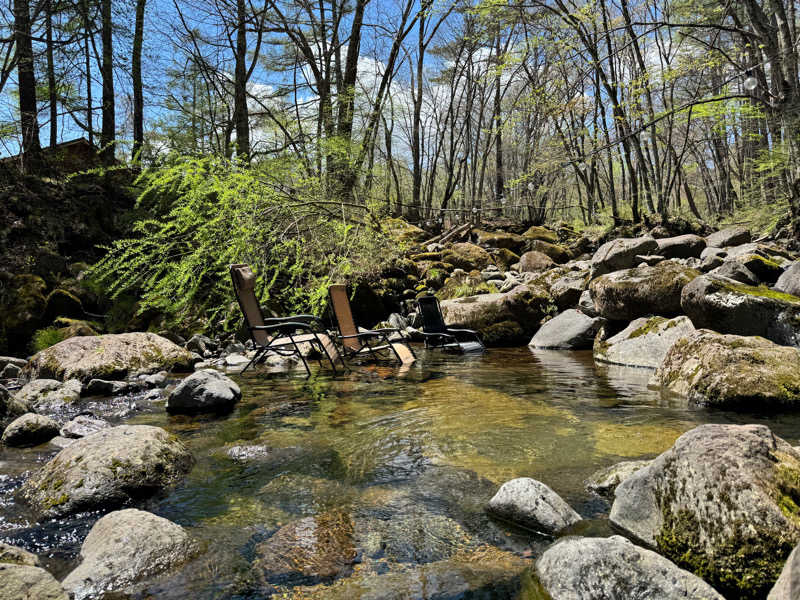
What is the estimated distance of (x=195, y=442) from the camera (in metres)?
4.43

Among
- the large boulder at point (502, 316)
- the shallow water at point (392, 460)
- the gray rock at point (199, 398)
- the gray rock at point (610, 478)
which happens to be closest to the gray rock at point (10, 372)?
the shallow water at point (392, 460)

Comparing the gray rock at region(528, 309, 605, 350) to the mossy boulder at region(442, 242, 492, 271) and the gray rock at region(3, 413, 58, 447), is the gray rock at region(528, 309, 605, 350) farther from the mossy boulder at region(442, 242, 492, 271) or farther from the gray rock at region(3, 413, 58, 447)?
the gray rock at region(3, 413, 58, 447)

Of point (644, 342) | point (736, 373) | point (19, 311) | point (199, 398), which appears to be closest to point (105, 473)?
point (199, 398)

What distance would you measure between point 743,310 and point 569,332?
12.4 ft

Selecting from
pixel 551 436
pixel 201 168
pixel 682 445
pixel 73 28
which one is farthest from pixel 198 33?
pixel 682 445

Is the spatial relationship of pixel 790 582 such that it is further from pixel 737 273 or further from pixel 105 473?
pixel 737 273

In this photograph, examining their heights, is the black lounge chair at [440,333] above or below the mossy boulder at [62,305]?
below

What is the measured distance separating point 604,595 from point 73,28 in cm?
1456


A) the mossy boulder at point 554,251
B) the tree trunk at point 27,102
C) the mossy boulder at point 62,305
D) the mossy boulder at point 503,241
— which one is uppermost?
the tree trunk at point 27,102

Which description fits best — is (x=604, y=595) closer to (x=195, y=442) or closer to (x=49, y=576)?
(x=49, y=576)

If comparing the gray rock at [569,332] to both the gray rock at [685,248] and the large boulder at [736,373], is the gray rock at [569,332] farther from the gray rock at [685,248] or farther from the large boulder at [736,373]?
the large boulder at [736,373]

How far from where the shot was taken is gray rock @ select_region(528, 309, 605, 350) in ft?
32.5

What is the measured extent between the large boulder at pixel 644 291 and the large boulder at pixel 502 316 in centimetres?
207

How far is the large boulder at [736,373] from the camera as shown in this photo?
15.3 feet
